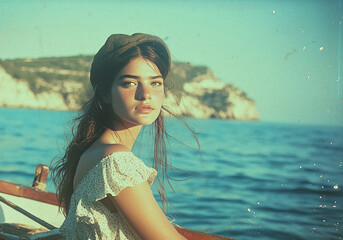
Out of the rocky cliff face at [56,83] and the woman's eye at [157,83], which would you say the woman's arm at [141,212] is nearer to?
the woman's eye at [157,83]

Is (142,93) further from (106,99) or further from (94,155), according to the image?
(94,155)

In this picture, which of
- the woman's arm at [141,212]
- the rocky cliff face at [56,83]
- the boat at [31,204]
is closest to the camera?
the woman's arm at [141,212]

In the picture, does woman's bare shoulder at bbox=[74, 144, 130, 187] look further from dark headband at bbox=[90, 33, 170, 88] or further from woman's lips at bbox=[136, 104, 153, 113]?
dark headband at bbox=[90, 33, 170, 88]

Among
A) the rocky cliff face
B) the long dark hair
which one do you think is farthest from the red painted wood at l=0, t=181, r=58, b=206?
the rocky cliff face

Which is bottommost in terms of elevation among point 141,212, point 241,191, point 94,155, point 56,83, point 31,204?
point 241,191

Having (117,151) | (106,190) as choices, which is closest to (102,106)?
(117,151)

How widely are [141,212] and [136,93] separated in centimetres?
42

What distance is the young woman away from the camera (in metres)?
1.16

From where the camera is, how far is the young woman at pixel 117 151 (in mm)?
1155

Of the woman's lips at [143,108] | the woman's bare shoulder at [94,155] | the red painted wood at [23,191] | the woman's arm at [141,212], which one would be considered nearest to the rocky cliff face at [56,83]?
the red painted wood at [23,191]

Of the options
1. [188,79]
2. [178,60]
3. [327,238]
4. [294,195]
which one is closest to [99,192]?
[178,60]

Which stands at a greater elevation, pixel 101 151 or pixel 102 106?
pixel 102 106

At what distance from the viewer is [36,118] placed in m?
39.6

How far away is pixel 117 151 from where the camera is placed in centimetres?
121
